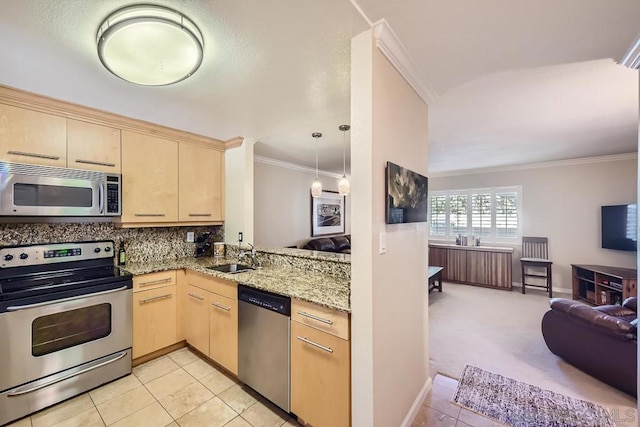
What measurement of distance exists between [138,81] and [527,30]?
2.11m

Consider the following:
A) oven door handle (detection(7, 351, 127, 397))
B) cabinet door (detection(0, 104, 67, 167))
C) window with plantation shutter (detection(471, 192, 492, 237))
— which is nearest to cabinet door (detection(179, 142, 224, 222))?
cabinet door (detection(0, 104, 67, 167))

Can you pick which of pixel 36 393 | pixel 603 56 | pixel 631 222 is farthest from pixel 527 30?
pixel 631 222

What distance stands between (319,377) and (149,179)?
243 centimetres

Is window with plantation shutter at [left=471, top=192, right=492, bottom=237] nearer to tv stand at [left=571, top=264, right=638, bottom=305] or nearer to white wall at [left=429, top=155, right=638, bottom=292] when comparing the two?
white wall at [left=429, top=155, right=638, bottom=292]

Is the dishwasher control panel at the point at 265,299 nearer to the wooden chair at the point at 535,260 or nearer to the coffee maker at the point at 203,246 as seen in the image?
the coffee maker at the point at 203,246

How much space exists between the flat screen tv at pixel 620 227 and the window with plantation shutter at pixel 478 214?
120cm

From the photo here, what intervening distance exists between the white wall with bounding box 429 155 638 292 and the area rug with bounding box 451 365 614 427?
3.84 meters

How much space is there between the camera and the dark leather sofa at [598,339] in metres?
2.07

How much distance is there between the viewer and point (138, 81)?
1.50 meters

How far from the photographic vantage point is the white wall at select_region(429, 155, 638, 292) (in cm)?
444

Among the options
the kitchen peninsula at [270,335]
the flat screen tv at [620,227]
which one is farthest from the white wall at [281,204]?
the flat screen tv at [620,227]

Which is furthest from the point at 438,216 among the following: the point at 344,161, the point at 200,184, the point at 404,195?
the point at 200,184

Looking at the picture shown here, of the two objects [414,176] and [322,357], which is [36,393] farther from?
[414,176]

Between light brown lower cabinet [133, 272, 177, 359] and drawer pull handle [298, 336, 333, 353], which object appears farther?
light brown lower cabinet [133, 272, 177, 359]
